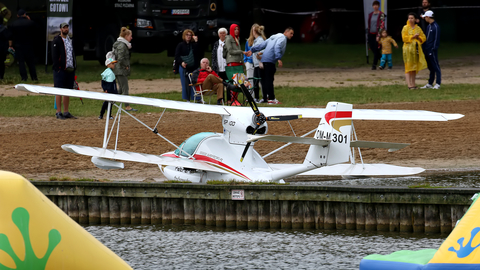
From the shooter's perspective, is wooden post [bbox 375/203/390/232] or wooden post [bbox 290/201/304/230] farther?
wooden post [bbox 290/201/304/230]

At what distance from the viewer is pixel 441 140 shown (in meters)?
15.8

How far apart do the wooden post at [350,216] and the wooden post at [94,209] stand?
401 centimetres

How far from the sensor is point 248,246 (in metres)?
10.0

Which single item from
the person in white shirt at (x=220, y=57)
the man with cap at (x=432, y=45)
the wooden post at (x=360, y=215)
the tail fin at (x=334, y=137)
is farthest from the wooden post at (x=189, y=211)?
the man with cap at (x=432, y=45)

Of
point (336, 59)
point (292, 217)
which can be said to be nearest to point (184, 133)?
point (292, 217)

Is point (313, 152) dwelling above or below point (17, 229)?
below

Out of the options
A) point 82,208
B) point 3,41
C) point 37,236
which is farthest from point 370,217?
point 3,41

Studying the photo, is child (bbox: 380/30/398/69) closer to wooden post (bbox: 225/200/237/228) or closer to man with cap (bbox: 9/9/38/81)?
man with cap (bbox: 9/9/38/81)

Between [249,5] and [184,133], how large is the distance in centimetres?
2346

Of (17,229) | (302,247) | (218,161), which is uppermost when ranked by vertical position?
(17,229)

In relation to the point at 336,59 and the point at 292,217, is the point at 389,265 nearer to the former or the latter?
the point at 292,217

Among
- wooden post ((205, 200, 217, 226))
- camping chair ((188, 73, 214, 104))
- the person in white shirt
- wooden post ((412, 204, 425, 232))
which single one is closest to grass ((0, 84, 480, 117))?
camping chair ((188, 73, 214, 104))

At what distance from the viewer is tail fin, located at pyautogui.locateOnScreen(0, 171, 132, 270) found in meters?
5.07

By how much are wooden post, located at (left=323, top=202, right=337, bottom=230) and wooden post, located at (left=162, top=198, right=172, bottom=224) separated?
2468 millimetres
